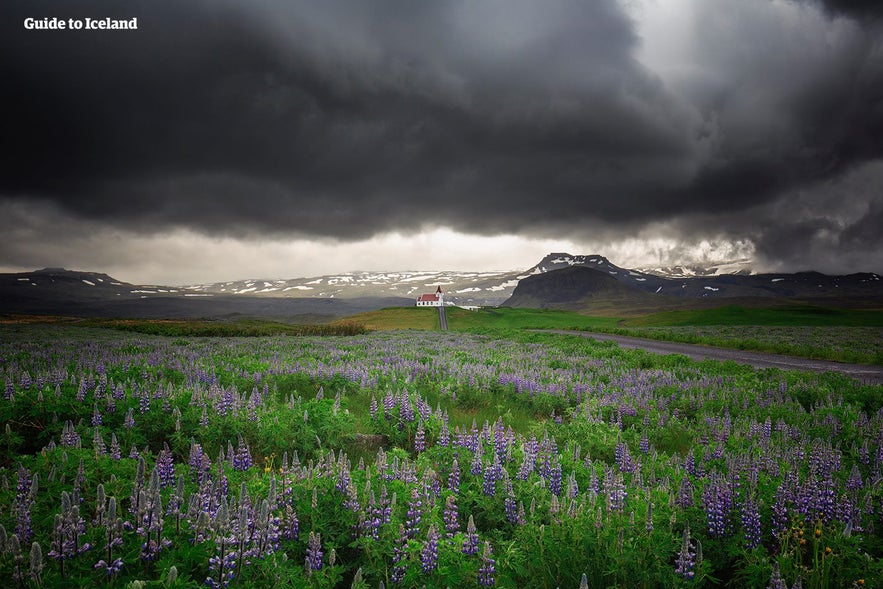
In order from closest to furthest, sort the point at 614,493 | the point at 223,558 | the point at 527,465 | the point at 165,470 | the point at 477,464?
the point at 223,558, the point at 165,470, the point at 614,493, the point at 477,464, the point at 527,465

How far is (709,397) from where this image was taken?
13.0m

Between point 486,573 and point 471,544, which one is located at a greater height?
Result: point 471,544

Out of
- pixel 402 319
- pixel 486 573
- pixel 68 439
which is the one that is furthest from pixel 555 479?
pixel 402 319

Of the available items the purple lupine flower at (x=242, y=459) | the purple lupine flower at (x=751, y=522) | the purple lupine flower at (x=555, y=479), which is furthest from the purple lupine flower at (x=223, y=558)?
the purple lupine flower at (x=751, y=522)

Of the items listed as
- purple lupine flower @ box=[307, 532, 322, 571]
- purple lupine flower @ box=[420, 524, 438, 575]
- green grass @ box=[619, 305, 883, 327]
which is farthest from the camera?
green grass @ box=[619, 305, 883, 327]

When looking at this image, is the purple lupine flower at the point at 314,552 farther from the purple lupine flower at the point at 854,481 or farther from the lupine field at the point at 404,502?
the purple lupine flower at the point at 854,481

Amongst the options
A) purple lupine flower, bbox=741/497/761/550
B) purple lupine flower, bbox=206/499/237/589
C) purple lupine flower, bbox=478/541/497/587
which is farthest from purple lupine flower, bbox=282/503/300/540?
purple lupine flower, bbox=741/497/761/550

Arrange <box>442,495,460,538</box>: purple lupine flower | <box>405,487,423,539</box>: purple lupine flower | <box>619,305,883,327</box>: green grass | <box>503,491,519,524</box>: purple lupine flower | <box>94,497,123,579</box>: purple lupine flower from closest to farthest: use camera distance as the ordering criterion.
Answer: <box>94,497,123,579</box>: purple lupine flower → <box>405,487,423,539</box>: purple lupine flower → <box>442,495,460,538</box>: purple lupine flower → <box>503,491,519,524</box>: purple lupine flower → <box>619,305,883,327</box>: green grass

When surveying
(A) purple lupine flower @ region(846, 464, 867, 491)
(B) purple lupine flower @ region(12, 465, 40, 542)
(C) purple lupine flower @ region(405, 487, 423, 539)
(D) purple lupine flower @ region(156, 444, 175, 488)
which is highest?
(B) purple lupine flower @ region(12, 465, 40, 542)

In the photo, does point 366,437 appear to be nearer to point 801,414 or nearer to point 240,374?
point 240,374

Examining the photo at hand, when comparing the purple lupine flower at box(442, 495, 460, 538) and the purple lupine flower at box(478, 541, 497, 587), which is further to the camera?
the purple lupine flower at box(442, 495, 460, 538)

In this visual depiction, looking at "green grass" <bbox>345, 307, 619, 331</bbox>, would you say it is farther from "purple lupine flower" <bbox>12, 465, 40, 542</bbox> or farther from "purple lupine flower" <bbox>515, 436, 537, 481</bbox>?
"purple lupine flower" <bbox>12, 465, 40, 542</bbox>

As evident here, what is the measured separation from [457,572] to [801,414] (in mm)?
11014

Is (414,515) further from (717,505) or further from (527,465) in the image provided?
(717,505)
